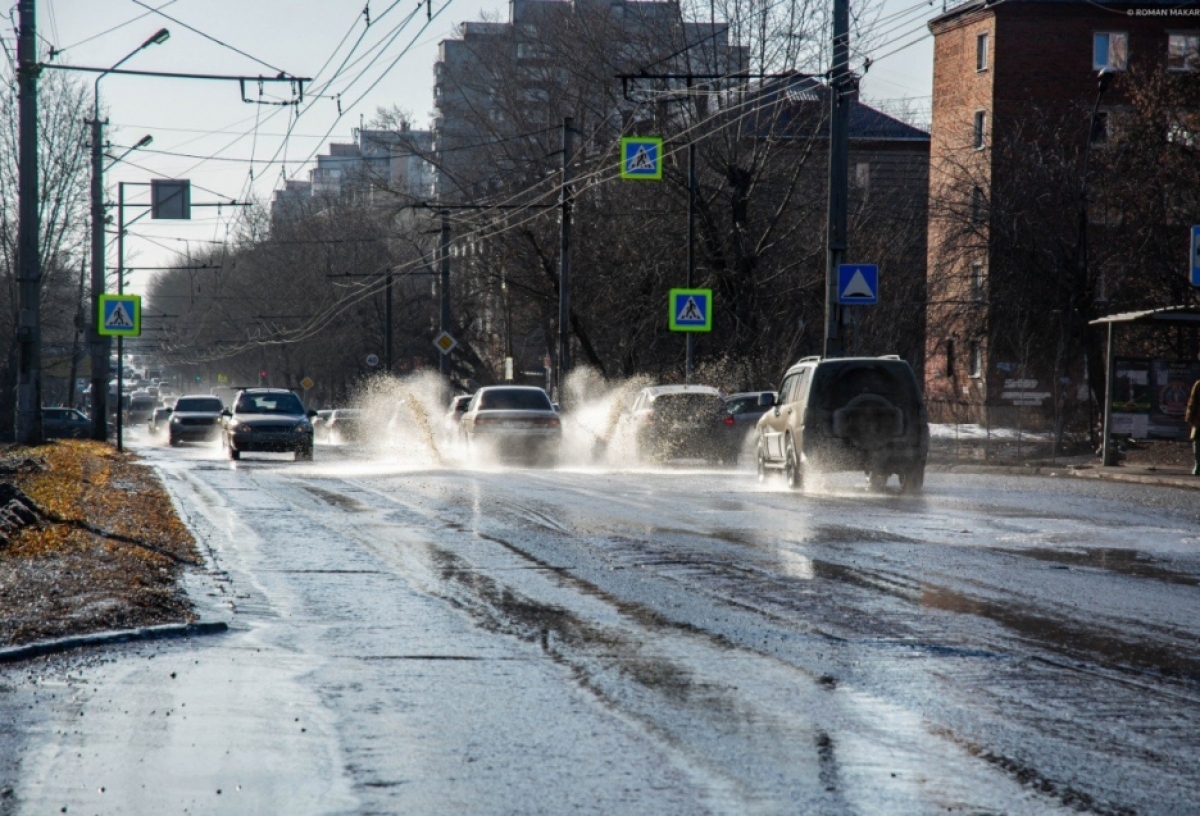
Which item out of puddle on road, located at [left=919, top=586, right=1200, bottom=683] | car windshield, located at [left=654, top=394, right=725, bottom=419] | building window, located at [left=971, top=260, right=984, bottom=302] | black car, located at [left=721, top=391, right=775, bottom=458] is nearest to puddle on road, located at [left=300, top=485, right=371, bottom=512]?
puddle on road, located at [left=919, top=586, right=1200, bottom=683]

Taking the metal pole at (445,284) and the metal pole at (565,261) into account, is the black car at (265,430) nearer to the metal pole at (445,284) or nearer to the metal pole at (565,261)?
the metal pole at (565,261)

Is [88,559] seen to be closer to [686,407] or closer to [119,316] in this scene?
[686,407]

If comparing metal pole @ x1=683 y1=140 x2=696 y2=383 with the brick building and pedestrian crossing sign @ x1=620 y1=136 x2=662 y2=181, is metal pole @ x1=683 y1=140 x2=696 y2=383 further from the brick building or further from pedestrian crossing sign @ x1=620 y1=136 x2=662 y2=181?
the brick building

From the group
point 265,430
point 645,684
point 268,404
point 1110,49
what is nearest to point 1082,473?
point 265,430

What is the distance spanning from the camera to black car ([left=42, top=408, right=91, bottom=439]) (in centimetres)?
5781

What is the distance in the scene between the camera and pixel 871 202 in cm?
5509

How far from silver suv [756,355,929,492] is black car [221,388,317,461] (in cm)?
1607

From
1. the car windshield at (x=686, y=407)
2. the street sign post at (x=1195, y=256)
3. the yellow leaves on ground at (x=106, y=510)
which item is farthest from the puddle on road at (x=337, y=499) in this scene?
the street sign post at (x=1195, y=256)

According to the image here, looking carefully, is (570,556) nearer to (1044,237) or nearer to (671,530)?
(671,530)

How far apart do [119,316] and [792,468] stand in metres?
18.2

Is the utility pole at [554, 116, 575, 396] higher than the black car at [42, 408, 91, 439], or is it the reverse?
the utility pole at [554, 116, 575, 396]

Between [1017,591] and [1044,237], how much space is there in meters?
29.1

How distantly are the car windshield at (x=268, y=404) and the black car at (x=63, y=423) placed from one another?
22.1 metres

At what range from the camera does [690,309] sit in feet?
127
